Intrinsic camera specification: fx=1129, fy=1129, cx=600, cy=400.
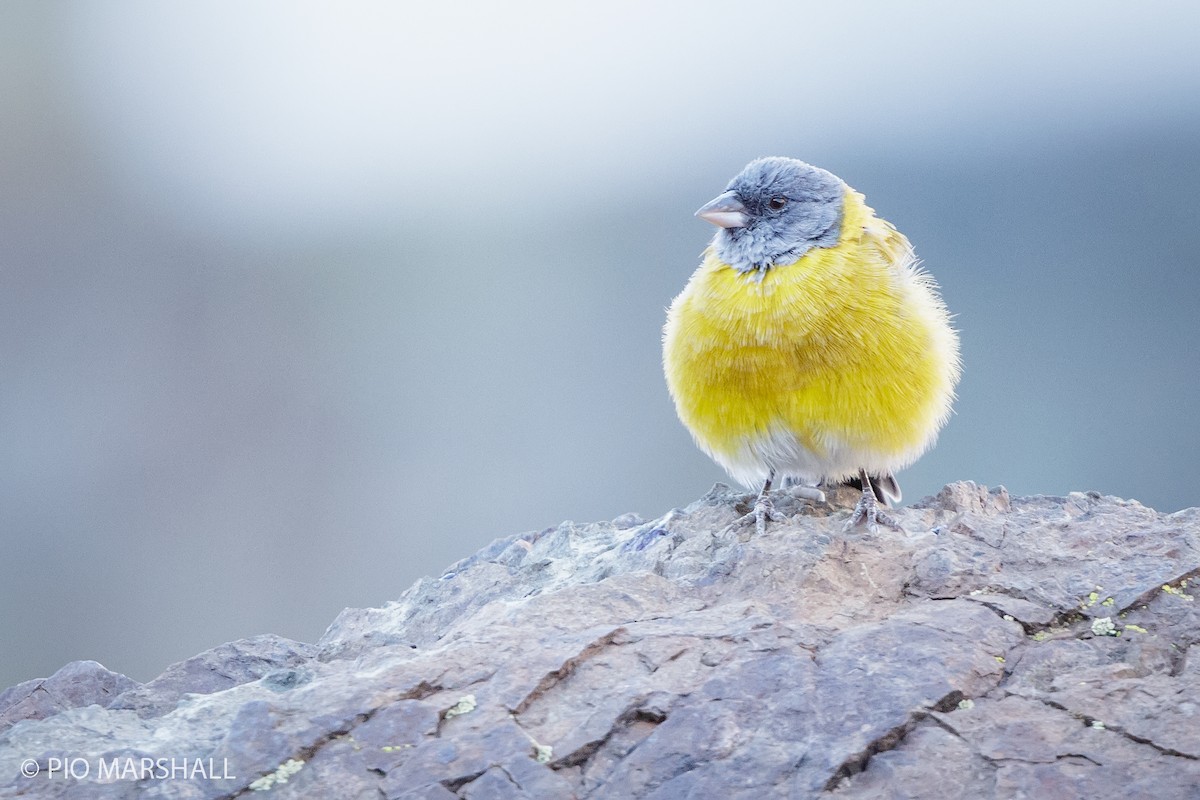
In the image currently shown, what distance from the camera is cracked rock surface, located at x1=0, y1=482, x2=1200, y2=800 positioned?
9.00 ft

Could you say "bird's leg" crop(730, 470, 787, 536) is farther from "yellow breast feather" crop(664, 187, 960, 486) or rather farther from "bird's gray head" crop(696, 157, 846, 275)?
"bird's gray head" crop(696, 157, 846, 275)

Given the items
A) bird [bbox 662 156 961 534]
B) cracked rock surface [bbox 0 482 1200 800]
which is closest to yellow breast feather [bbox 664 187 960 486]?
bird [bbox 662 156 961 534]

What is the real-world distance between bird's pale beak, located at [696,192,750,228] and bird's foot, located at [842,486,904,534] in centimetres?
138

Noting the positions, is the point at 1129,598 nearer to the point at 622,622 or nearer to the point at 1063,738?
the point at 1063,738

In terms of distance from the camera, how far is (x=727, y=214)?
5.03 metres

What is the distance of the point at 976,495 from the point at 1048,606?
3.62 ft

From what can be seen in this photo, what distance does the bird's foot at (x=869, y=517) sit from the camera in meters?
4.23

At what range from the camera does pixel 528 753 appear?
111 inches

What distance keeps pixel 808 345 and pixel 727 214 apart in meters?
0.89

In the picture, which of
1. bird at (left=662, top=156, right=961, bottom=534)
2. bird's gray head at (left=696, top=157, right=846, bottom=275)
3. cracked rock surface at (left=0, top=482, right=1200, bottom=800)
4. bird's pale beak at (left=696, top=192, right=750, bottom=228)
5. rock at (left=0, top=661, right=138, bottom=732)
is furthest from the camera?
bird's pale beak at (left=696, top=192, right=750, bottom=228)

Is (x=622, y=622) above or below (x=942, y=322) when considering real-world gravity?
below

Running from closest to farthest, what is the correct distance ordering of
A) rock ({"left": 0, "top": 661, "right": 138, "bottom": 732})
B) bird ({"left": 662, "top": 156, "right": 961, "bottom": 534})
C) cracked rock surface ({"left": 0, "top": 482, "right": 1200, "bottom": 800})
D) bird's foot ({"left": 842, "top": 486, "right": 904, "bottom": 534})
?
cracked rock surface ({"left": 0, "top": 482, "right": 1200, "bottom": 800})
rock ({"left": 0, "top": 661, "right": 138, "bottom": 732})
bird's foot ({"left": 842, "top": 486, "right": 904, "bottom": 534})
bird ({"left": 662, "top": 156, "right": 961, "bottom": 534})

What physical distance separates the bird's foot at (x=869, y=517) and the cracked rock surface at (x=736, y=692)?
22cm

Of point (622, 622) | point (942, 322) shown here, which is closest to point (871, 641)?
point (622, 622)
